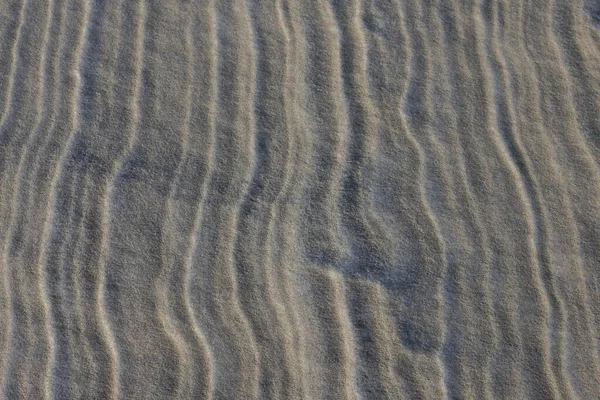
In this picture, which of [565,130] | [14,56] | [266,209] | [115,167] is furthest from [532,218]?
[14,56]

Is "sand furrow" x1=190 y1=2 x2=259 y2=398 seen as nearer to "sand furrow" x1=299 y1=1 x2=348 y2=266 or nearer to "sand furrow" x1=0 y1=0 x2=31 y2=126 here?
"sand furrow" x1=299 y1=1 x2=348 y2=266

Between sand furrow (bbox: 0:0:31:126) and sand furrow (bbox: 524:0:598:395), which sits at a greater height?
sand furrow (bbox: 0:0:31:126)

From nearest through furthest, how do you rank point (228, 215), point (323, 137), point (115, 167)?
point (228, 215), point (115, 167), point (323, 137)

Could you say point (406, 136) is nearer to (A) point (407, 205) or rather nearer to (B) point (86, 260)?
(A) point (407, 205)

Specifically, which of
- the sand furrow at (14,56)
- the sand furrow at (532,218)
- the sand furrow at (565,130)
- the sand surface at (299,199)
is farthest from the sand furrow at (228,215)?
the sand furrow at (565,130)

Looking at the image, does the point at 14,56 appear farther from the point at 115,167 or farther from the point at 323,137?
the point at 323,137

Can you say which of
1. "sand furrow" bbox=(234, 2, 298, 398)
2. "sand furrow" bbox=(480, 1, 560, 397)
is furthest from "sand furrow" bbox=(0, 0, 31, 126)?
"sand furrow" bbox=(480, 1, 560, 397)

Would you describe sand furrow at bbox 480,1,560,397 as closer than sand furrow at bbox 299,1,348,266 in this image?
Yes

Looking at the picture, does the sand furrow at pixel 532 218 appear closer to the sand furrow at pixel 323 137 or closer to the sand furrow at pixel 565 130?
the sand furrow at pixel 565 130

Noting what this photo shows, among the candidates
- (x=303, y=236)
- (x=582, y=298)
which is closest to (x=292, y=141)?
(x=303, y=236)
